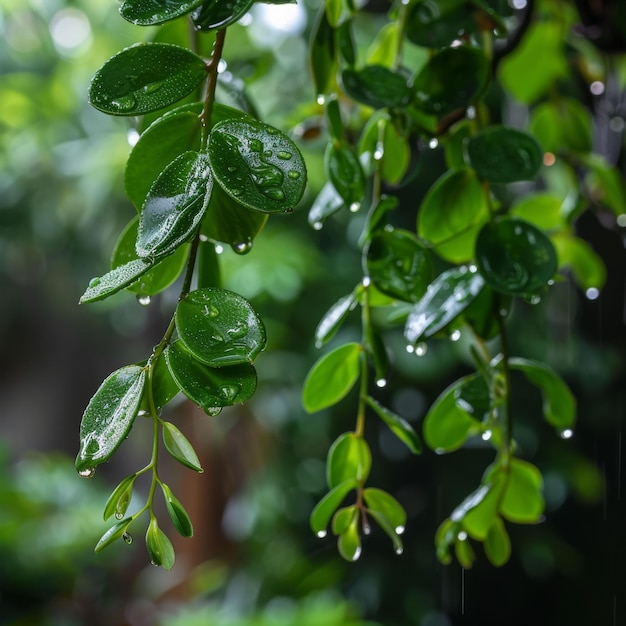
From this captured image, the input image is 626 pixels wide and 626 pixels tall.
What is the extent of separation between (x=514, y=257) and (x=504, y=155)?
49 mm

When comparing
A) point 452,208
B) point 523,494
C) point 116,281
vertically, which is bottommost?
point 523,494

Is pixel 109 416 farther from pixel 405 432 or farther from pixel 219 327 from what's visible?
pixel 405 432

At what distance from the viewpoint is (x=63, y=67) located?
53.6 inches

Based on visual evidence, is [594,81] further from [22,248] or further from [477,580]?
[22,248]

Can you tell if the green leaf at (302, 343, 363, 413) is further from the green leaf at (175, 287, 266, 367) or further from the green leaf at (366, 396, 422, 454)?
the green leaf at (175, 287, 266, 367)

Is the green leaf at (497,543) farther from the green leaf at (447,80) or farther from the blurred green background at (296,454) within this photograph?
the blurred green background at (296,454)

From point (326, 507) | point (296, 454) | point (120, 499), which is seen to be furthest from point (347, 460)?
point (296, 454)

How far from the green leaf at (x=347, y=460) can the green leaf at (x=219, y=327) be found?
0.15 metres

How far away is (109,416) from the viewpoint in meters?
0.18

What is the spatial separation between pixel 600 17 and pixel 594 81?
95 millimetres

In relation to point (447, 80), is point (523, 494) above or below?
below

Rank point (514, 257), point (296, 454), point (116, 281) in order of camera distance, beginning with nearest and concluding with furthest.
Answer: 1. point (116, 281)
2. point (514, 257)
3. point (296, 454)

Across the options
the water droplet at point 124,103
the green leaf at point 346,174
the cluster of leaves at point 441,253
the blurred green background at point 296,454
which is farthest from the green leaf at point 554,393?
the blurred green background at point 296,454

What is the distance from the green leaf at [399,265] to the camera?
29cm
